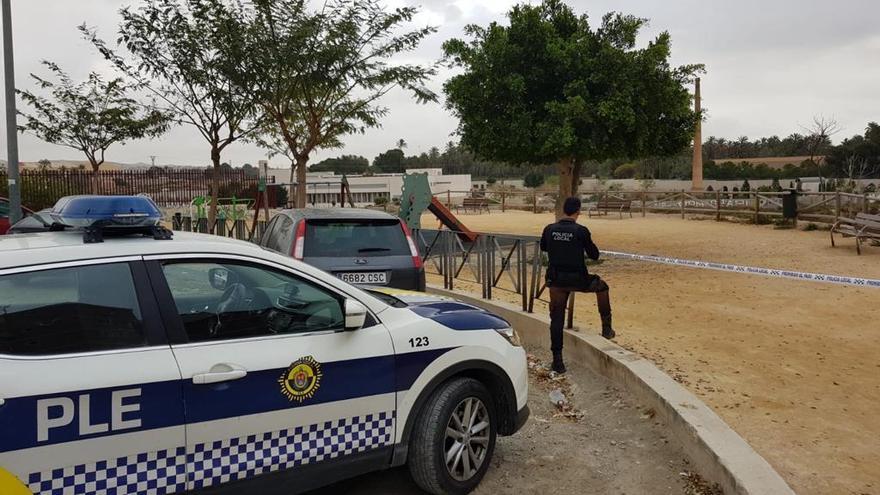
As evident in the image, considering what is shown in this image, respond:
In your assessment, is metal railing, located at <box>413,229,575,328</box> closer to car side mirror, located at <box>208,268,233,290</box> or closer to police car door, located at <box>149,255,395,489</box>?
police car door, located at <box>149,255,395,489</box>

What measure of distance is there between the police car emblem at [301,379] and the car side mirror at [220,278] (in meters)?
0.71

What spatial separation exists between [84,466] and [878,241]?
16.6 metres

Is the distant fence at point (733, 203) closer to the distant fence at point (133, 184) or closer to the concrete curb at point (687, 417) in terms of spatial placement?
the distant fence at point (133, 184)

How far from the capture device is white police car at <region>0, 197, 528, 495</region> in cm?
254

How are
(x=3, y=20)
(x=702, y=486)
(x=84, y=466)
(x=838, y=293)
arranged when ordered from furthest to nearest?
1. (x=3, y=20)
2. (x=838, y=293)
3. (x=702, y=486)
4. (x=84, y=466)

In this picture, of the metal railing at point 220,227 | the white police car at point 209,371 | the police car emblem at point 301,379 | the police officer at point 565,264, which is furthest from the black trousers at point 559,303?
the metal railing at point 220,227

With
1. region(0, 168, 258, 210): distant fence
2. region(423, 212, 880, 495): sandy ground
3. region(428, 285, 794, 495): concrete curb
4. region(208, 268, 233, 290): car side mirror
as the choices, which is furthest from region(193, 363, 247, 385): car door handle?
region(0, 168, 258, 210): distant fence

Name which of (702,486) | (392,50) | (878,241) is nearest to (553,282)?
(702,486)

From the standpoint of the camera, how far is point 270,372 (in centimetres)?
300

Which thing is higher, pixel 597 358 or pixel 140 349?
pixel 140 349

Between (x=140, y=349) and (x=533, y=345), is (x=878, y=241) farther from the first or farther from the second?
(x=140, y=349)

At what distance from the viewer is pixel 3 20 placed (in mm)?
11500

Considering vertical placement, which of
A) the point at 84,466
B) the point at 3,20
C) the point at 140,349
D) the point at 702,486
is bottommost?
the point at 702,486

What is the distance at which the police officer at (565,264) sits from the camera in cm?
601
